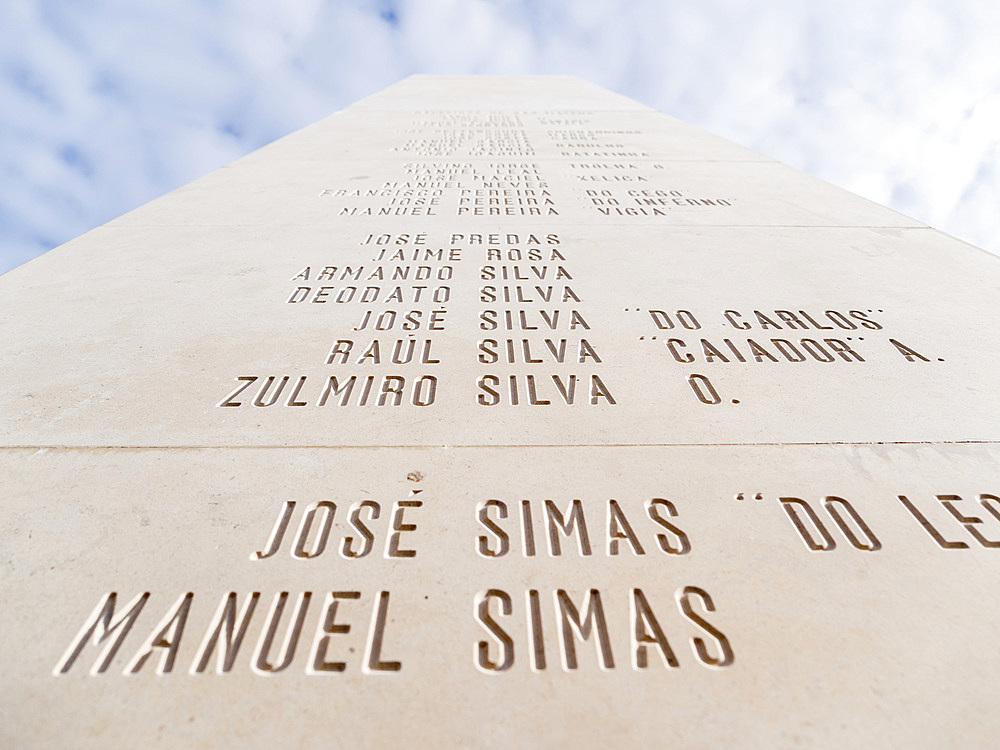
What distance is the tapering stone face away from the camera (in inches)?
61.2

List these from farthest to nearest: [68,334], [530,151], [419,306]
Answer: [530,151] < [419,306] < [68,334]

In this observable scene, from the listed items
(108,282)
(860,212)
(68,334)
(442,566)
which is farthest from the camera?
(860,212)

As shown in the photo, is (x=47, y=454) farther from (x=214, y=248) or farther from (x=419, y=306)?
(x=214, y=248)

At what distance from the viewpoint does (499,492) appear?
2.18 metres

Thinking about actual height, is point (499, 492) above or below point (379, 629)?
above

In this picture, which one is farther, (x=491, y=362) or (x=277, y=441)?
(x=491, y=362)

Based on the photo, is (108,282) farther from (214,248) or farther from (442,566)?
(442,566)

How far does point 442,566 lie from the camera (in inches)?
74.5

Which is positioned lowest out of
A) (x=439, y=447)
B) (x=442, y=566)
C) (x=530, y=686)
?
(x=530, y=686)

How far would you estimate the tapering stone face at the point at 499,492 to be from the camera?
1.55 m

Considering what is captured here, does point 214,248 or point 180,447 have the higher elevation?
point 214,248

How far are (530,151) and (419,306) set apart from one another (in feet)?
14.2

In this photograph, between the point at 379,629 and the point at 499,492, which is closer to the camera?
the point at 379,629

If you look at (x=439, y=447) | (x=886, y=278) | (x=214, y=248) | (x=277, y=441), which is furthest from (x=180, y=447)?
(x=886, y=278)
